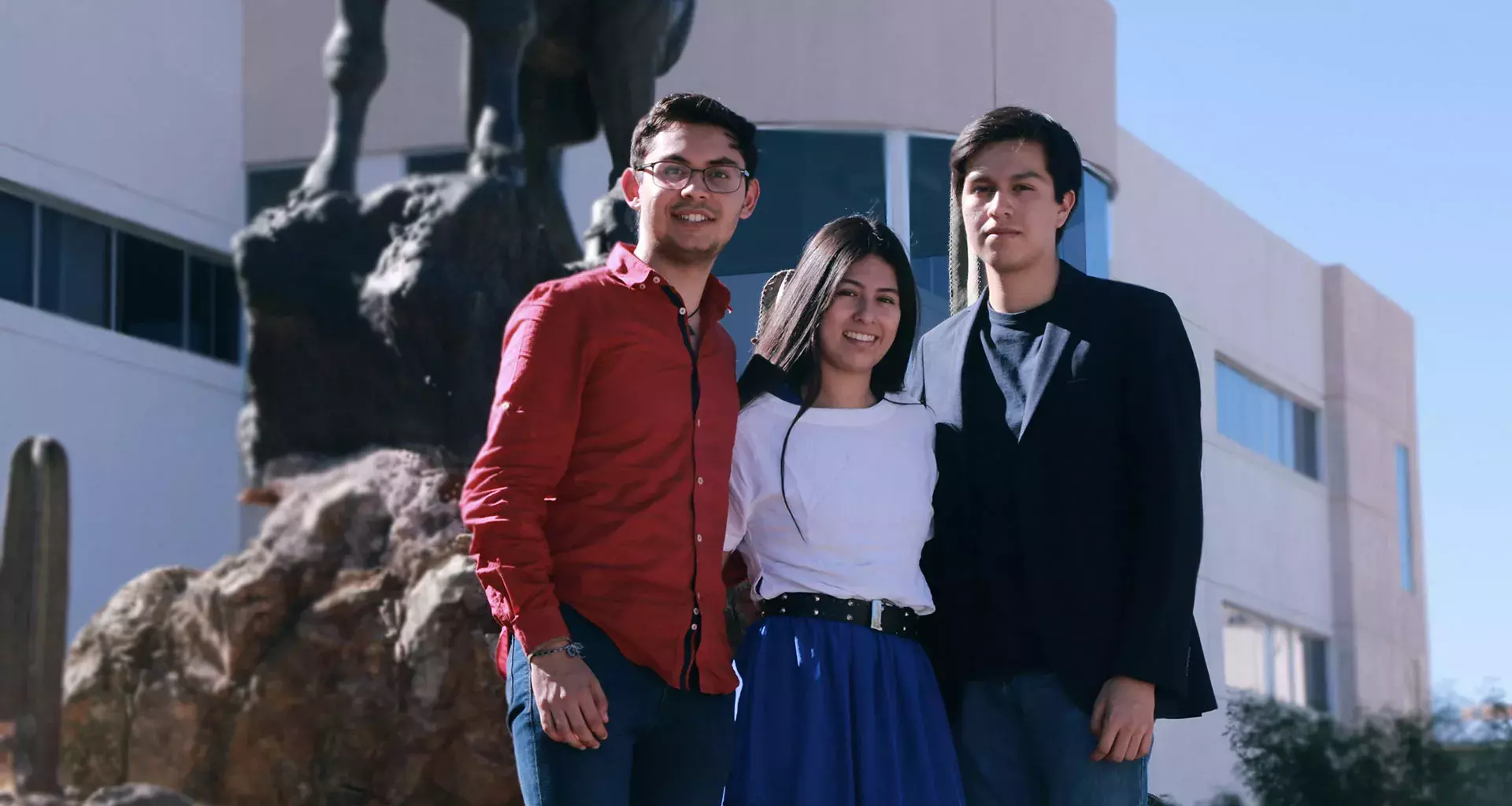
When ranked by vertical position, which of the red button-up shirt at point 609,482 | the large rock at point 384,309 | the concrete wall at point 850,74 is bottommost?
the red button-up shirt at point 609,482

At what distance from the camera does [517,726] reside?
98.8 inches

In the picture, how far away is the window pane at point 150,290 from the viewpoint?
1191cm

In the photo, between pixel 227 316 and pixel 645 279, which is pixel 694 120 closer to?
A: pixel 645 279

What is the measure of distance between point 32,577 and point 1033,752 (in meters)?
6.48

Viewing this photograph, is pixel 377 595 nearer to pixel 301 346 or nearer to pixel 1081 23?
pixel 301 346

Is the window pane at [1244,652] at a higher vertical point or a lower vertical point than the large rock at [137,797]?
higher

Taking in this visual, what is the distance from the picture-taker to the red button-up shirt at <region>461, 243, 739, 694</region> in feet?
8.12

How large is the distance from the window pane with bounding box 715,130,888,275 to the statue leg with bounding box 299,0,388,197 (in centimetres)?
157

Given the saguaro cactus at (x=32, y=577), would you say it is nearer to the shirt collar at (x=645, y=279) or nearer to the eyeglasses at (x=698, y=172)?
the shirt collar at (x=645, y=279)

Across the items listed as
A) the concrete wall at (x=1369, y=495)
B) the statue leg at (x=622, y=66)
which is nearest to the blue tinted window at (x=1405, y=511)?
the concrete wall at (x=1369, y=495)

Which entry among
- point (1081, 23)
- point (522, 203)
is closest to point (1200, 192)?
point (1081, 23)

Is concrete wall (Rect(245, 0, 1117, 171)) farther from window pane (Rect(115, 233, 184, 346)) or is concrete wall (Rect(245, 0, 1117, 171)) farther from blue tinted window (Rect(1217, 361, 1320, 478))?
blue tinted window (Rect(1217, 361, 1320, 478))

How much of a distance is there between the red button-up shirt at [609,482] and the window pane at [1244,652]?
14.2m

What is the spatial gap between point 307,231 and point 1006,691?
503 centimetres
